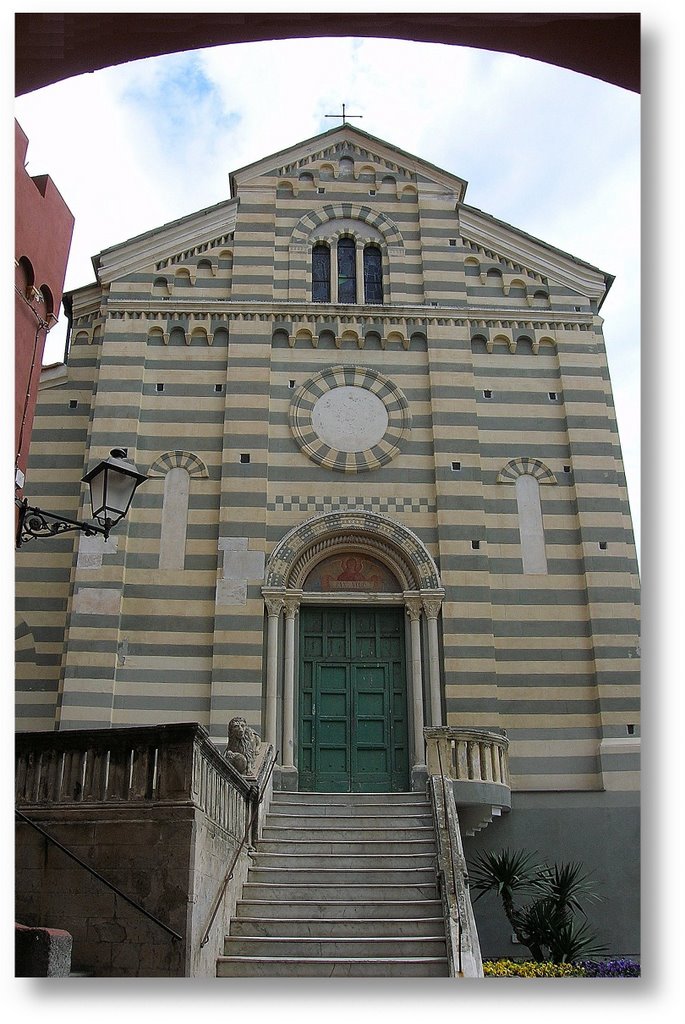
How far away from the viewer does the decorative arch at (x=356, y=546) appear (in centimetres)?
1170

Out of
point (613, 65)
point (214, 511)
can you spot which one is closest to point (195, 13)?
point (613, 65)

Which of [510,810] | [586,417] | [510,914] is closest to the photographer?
[510,914]

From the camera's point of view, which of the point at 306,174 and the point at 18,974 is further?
the point at 306,174

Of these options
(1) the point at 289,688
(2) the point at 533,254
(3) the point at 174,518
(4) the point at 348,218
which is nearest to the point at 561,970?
(1) the point at 289,688

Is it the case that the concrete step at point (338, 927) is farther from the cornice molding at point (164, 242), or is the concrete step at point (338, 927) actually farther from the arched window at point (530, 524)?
the cornice molding at point (164, 242)

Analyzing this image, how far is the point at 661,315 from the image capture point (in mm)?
5742

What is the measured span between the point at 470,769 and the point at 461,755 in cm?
17

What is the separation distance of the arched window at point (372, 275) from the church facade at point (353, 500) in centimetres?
5

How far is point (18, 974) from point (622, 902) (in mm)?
6489

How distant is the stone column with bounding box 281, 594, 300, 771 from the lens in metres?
10.9

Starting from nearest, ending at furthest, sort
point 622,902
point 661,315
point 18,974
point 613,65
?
point 18,974
point 613,65
point 661,315
point 622,902

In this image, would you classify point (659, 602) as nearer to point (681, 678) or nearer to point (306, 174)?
point (681, 678)

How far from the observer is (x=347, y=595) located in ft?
38.8

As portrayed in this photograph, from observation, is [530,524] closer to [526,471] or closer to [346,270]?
[526,471]
